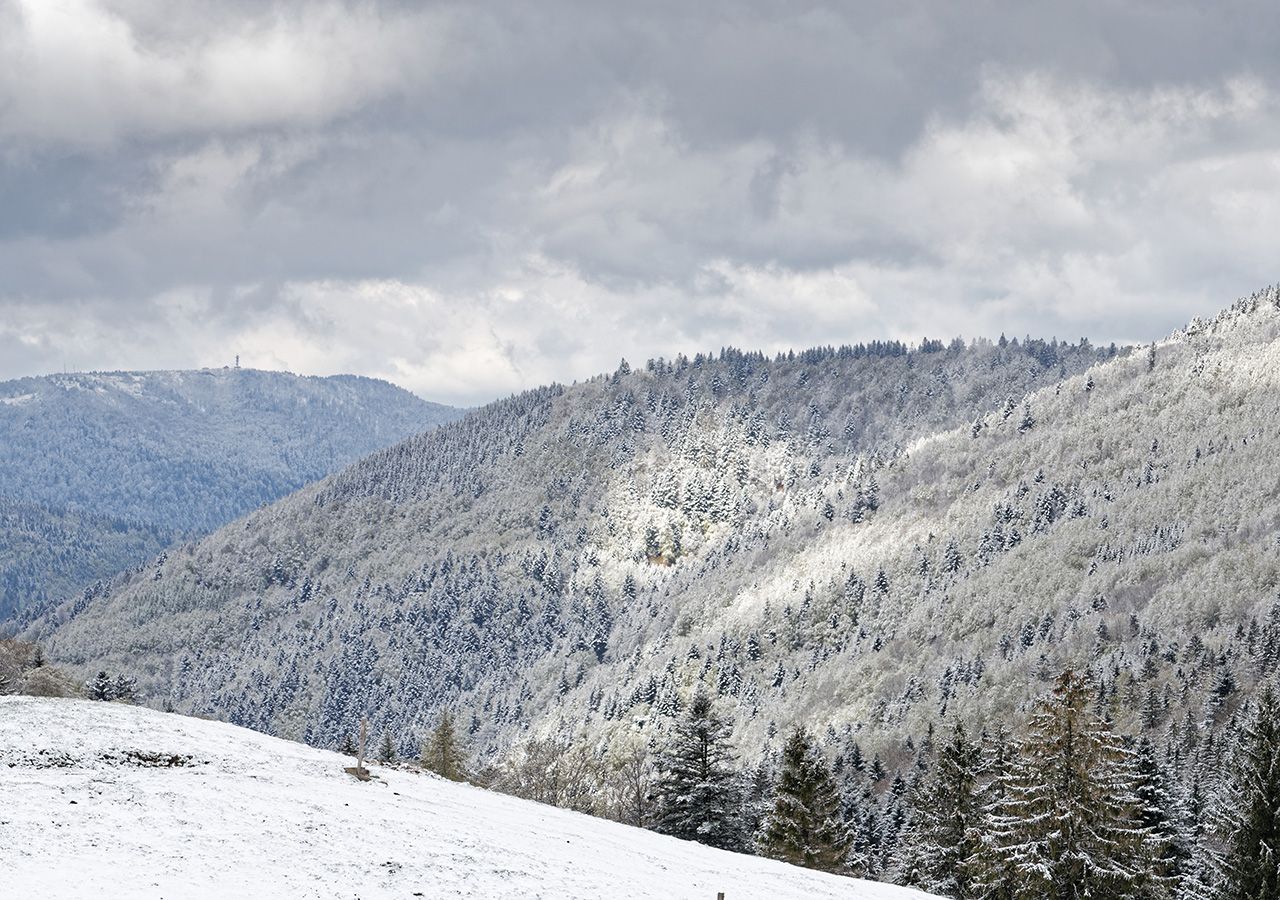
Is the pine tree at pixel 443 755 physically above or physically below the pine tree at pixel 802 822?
below

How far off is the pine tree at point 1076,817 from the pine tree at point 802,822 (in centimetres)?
1881

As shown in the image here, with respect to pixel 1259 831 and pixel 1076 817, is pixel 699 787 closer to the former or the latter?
pixel 1076 817

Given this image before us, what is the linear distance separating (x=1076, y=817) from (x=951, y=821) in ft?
60.9

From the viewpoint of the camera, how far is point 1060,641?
19038 centimetres

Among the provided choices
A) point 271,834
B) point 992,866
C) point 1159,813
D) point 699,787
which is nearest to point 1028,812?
point 992,866

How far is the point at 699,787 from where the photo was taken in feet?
194

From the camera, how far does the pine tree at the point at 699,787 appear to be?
194ft

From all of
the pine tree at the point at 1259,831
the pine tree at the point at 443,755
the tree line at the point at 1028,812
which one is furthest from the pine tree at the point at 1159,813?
the pine tree at the point at 443,755

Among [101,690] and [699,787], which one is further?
[101,690]

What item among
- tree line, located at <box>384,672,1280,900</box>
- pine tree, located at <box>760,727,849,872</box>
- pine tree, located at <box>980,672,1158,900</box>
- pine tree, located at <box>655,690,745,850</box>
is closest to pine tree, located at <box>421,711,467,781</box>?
tree line, located at <box>384,672,1280,900</box>

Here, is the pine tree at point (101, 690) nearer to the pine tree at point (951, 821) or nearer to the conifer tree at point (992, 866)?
the pine tree at point (951, 821)

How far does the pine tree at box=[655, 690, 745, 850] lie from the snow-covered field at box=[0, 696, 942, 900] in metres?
18.7

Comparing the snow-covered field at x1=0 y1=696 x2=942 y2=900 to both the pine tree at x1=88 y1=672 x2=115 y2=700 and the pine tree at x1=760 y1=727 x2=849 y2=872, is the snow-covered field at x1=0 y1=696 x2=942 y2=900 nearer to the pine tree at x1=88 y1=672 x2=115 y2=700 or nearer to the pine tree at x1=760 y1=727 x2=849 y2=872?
the pine tree at x1=760 y1=727 x2=849 y2=872

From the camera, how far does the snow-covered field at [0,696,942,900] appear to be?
23.6 m
